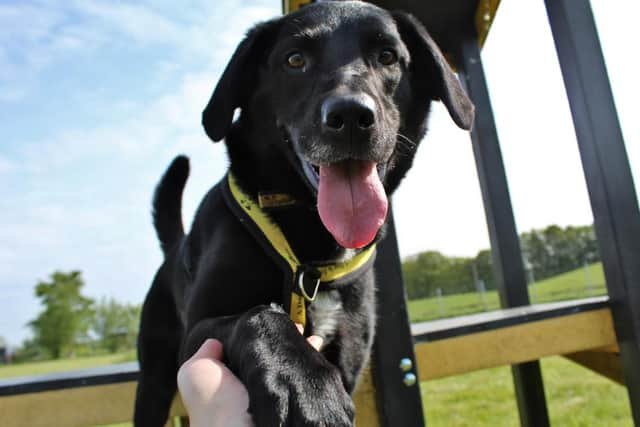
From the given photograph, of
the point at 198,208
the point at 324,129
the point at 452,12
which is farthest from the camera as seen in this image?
the point at 452,12

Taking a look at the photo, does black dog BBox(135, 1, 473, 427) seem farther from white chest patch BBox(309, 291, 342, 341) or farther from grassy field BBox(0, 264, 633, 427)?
grassy field BBox(0, 264, 633, 427)

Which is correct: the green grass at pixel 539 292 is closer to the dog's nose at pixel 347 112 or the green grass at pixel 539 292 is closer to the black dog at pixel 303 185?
the black dog at pixel 303 185

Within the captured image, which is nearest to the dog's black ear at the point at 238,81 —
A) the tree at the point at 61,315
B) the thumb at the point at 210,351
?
the thumb at the point at 210,351

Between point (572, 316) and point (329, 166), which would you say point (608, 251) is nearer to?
point (572, 316)

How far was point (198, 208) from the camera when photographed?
205cm

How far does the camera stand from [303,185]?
168 centimetres

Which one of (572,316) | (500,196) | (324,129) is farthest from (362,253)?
(500,196)

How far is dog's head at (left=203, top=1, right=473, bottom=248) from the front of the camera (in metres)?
1.34

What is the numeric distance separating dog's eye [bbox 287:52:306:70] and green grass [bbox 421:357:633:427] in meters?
3.75

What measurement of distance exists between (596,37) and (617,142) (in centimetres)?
51

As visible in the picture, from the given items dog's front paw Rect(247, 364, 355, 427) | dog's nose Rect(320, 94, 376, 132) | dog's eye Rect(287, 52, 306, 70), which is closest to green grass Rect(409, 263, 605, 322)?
dog's eye Rect(287, 52, 306, 70)

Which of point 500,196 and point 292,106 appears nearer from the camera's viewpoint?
point 292,106

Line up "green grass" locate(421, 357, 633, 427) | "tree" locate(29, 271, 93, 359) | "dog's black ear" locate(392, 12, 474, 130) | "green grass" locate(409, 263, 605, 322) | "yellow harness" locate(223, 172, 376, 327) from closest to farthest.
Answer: "yellow harness" locate(223, 172, 376, 327) < "dog's black ear" locate(392, 12, 474, 130) < "green grass" locate(421, 357, 633, 427) < "green grass" locate(409, 263, 605, 322) < "tree" locate(29, 271, 93, 359)

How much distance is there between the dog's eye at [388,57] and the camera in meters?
1.74
